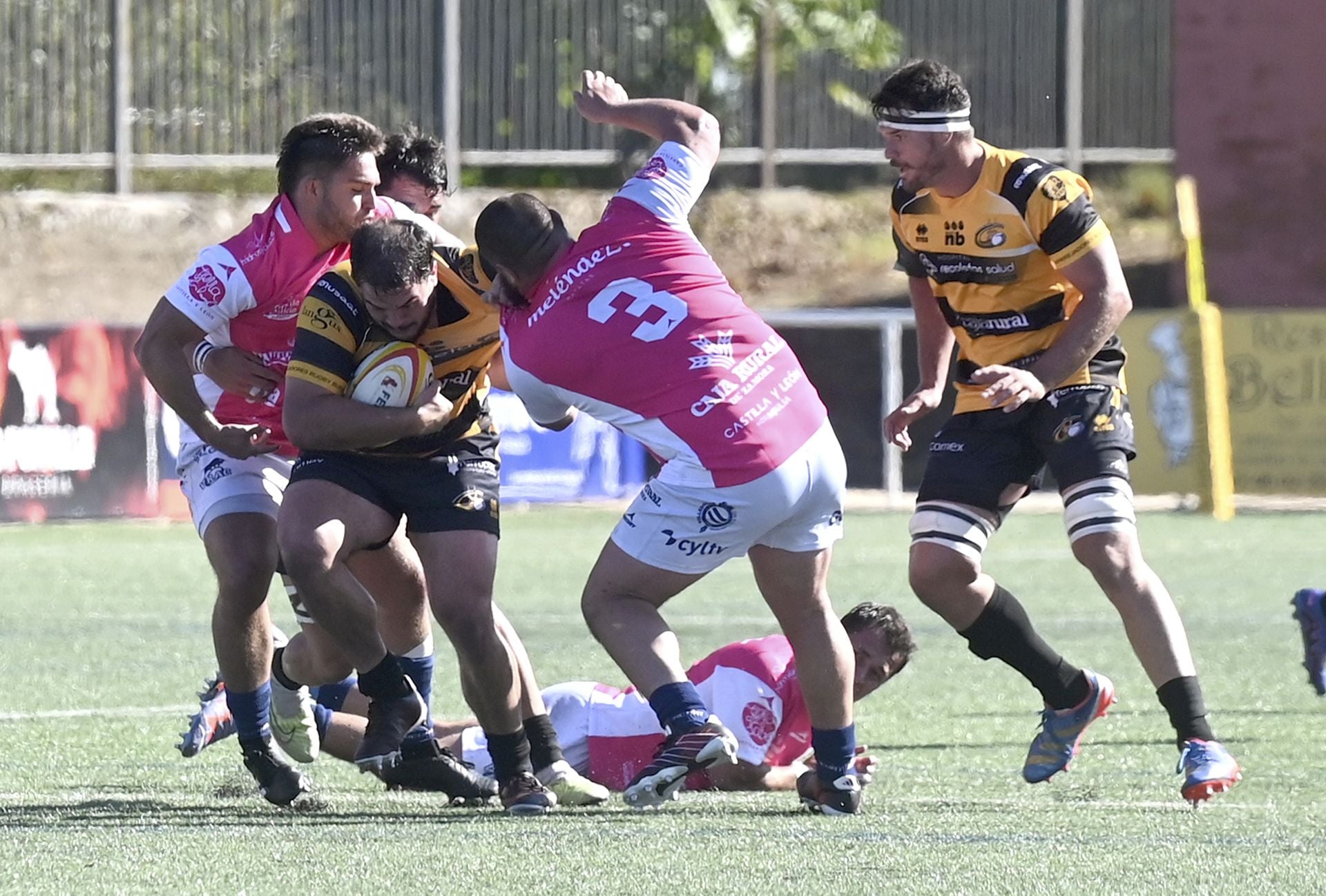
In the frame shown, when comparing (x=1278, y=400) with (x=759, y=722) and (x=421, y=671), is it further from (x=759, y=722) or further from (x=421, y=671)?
(x=421, y=671)

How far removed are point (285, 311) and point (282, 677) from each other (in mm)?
1079

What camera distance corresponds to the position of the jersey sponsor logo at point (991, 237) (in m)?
6.22

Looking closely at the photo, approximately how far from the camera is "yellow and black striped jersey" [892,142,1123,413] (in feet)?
20.0

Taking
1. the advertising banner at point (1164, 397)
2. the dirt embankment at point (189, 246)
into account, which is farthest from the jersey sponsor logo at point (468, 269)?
the dirt embankment at point (189, 246)

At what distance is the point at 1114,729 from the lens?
750 centimetres

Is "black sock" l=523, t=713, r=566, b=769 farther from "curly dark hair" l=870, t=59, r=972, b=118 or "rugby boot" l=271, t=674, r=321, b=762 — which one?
"curly dark hair" l=870, t=59, r=972, b=118

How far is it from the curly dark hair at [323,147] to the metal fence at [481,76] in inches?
641

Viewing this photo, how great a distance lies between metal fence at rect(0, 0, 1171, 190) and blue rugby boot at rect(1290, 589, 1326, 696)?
16.4 m

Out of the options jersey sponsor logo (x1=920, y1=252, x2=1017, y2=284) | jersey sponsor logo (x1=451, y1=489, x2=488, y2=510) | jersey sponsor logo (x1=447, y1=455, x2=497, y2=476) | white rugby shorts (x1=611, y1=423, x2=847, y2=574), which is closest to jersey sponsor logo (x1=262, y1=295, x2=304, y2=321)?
jersey sponsor logo (x1=447, y1=455, x2=497, y2=476)

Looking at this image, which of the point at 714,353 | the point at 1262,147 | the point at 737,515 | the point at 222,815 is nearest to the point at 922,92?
the point at 714,353

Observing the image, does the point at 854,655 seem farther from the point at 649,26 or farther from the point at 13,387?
the point at 649,26

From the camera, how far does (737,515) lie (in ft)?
17.7

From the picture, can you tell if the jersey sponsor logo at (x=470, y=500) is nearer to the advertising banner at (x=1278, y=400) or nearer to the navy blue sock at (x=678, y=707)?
the navy blue sock at (x=678, y=707)

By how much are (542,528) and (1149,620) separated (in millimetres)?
10779
